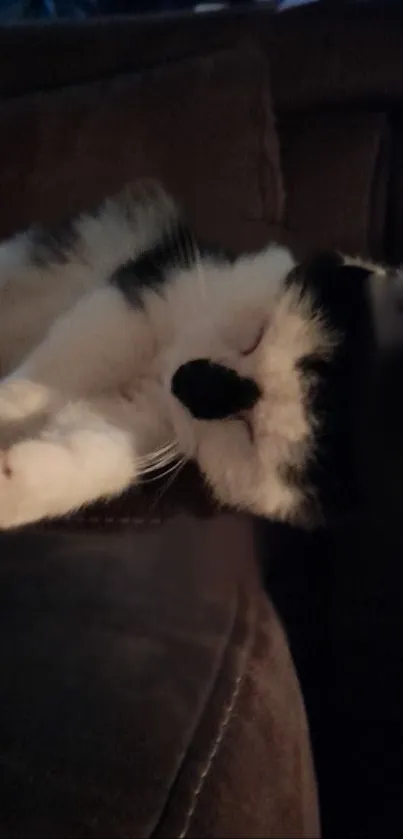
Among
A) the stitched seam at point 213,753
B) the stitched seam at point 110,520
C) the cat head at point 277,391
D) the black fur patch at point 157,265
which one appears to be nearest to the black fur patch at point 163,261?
the black fur patch at point 157,265

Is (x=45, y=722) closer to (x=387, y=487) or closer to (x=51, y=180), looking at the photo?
(x=387, y=487)

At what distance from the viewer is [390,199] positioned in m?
1.38

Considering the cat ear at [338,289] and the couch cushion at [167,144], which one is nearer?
the cat ear at [338,289]

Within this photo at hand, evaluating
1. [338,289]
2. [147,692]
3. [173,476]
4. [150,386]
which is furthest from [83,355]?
[147,692]

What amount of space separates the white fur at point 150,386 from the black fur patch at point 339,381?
2 cm

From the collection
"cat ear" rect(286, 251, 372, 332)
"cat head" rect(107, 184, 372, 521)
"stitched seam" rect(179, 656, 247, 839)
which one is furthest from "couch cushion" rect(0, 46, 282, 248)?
"stitched seam" rect(179, 656, 247, 839)

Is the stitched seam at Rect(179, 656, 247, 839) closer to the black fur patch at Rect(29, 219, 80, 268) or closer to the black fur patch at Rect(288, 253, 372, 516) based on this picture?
the black fur patch at Rect(288, 253, 372, 516)

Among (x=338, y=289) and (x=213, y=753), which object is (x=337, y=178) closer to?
(x=338, y=289)

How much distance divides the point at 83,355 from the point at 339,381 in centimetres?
35

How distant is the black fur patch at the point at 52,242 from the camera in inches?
51.2

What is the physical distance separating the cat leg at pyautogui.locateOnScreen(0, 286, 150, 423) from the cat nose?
0.54ft

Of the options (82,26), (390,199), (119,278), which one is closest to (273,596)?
(119,278)

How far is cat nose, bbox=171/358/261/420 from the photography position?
1.00 meters

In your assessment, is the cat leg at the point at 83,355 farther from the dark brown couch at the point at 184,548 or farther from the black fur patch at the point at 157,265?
the dark brown couch at the point at 184,548
